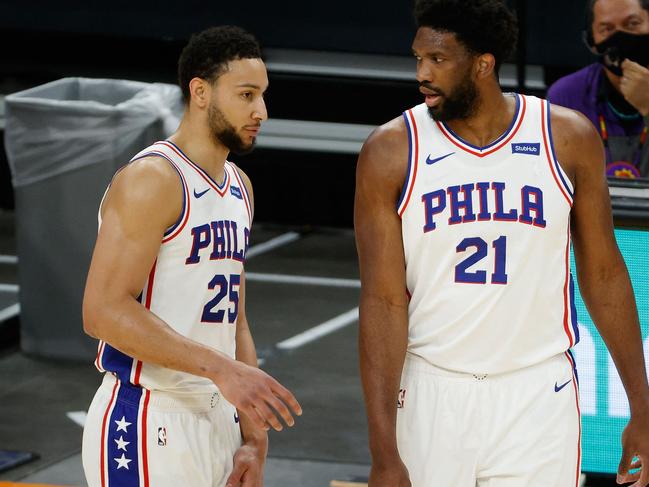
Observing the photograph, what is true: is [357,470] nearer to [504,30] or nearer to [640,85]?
[640,85]

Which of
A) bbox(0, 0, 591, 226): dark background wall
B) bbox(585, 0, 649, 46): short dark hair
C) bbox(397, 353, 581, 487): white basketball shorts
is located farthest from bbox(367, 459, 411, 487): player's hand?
bbox(0, 0, 591, 226): dark background wall

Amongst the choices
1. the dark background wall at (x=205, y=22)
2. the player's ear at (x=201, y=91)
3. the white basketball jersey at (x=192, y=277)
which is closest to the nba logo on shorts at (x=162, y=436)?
the white basketball jersey at (x=192, y=277)

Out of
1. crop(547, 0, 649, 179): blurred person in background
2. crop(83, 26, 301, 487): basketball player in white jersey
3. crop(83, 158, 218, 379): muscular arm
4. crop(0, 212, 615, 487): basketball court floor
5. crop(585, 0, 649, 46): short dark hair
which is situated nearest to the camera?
crop(83, 158, 218, 379): muscular arm

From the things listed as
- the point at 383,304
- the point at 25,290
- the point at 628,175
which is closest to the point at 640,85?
the point at 628,175

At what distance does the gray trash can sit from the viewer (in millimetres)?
7473

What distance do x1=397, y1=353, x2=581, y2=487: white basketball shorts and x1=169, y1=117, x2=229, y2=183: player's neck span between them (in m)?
0.75

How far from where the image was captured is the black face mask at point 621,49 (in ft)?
18.5

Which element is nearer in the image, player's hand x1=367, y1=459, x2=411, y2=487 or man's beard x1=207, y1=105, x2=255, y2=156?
player's hand x1=367, y1=459, x2=411, y2=487

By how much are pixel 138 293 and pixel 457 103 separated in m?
0.94

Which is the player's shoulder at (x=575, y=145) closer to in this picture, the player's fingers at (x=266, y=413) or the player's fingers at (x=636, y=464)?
the player's fingers at (x=636, y=464)

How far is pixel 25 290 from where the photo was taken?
768cm

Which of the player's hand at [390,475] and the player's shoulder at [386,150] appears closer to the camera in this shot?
the player's hand at [390,475]

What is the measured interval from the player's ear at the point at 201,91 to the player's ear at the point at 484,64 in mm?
706

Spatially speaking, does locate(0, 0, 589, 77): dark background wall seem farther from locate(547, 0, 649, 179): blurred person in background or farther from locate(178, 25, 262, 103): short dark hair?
locate(178, 25, 262, 103): short dark hair
